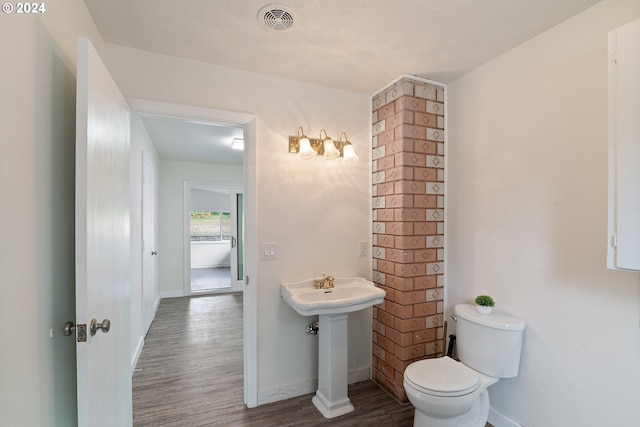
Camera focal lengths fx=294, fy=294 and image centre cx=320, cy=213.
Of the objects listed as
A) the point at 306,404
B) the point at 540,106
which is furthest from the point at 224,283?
the point at 540,106

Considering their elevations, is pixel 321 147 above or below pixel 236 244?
above

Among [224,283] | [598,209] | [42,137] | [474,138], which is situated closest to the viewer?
[42,137]

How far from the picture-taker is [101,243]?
1.32 m

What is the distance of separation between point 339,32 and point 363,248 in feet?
5.51

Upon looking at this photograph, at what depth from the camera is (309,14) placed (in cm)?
159

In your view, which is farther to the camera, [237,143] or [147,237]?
[237,143]

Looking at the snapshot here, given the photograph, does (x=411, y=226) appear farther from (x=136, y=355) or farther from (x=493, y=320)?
(x=136, y=355)

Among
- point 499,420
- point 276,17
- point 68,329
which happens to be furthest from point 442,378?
point 276,17

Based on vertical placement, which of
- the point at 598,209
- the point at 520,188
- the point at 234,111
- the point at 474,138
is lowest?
the point at 598,209

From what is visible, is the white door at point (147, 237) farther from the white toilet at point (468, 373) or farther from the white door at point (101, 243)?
the white toilet at point (468, 373)

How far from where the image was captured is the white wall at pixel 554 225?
4.86 feet

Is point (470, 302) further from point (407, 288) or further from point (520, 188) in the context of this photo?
point (520, 188)

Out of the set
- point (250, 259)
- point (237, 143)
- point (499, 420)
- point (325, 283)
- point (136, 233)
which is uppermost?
point (237, 143)

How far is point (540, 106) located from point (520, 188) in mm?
500
